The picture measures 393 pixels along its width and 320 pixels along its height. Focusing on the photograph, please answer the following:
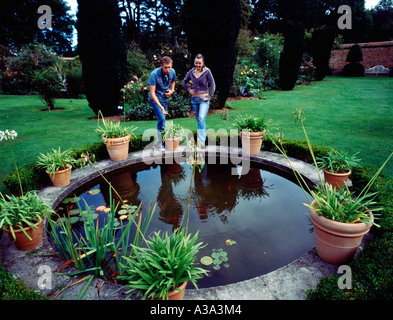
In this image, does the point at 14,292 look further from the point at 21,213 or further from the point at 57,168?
the point at 57,168

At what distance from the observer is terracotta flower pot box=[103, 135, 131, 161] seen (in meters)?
4.50

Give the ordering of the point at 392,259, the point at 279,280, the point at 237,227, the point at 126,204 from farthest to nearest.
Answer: the point at 126,204 → the point at 237,227 → the point at 279,280 → the point at 392,259

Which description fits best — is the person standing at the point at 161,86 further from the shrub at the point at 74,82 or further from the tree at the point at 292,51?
the shrub at the point at 74,82

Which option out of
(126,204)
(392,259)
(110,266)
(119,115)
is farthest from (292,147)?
(119,115)

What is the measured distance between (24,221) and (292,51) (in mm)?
15550

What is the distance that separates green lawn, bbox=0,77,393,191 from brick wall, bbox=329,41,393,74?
15.3m

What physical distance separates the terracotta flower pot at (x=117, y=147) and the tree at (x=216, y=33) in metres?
5.48

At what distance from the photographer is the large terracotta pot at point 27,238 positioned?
90.0 inches

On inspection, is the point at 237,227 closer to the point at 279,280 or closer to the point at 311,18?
the point at 279,280

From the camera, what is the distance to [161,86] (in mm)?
4867

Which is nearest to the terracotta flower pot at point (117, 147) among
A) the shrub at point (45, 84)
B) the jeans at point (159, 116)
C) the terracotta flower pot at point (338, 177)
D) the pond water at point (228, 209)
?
the pond water at point (228, 209)

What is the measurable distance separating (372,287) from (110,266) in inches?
84.0
